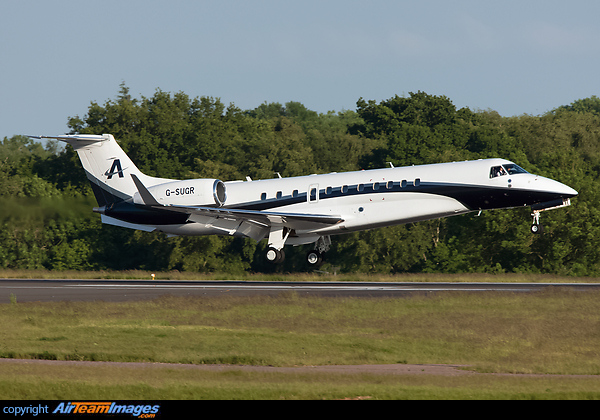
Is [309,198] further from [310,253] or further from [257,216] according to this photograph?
[310,253]

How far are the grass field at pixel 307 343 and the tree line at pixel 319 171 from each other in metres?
21.8

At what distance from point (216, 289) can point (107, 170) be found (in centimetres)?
938

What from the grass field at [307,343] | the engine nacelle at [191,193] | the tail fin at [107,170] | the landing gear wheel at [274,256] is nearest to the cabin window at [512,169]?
the grass field at [307,343]

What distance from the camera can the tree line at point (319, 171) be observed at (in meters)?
50.4

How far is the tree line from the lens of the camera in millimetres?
50438

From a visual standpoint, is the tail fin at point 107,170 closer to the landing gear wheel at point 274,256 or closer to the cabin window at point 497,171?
the landing gear wheel at point 274,256

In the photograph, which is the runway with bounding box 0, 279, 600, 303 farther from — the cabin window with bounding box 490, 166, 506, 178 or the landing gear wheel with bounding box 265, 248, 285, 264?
the cabin window with bounding box 490, 166, 506, 178

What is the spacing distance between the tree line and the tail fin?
6243mm

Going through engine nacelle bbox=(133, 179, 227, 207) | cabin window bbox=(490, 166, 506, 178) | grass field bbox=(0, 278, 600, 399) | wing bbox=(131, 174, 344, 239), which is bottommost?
grass field bbox=(0, 278, 600, 399)

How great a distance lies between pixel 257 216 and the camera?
3534 cm

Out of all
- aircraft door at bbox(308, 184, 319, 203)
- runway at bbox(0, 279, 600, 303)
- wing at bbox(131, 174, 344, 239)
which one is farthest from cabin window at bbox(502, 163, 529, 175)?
aircraft door at bbox(308, 184, 319, 203)

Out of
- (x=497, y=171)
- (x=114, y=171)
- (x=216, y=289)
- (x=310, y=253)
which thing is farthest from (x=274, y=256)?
(x=497, y=171)

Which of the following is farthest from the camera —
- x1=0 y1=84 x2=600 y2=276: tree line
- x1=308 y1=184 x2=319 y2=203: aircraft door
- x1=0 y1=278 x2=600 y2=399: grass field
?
x1=0 y1=84 x2=600 y2=276: tree line
